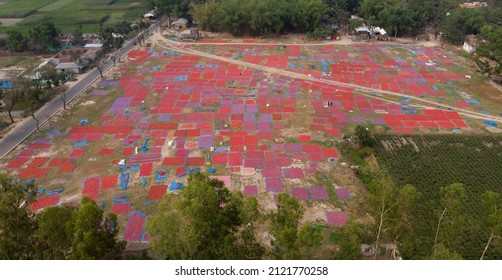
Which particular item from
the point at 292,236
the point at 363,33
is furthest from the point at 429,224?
the point at 363,33

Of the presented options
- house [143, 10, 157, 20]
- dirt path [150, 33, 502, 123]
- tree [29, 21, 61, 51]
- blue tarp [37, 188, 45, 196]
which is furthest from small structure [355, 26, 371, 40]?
blue tarp [37, 188, 45, 196]

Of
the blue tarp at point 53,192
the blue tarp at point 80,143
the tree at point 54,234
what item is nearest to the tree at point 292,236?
the tree at point 54,234

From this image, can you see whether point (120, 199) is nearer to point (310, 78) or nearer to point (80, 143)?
point (80, 143)

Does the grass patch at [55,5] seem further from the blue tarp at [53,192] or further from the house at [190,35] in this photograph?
the blue tarp at [53,192]

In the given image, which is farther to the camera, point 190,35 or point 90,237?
point 190,35

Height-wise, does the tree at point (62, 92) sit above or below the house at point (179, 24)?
below

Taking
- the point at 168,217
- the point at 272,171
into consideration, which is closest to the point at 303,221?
the point at 272,171
